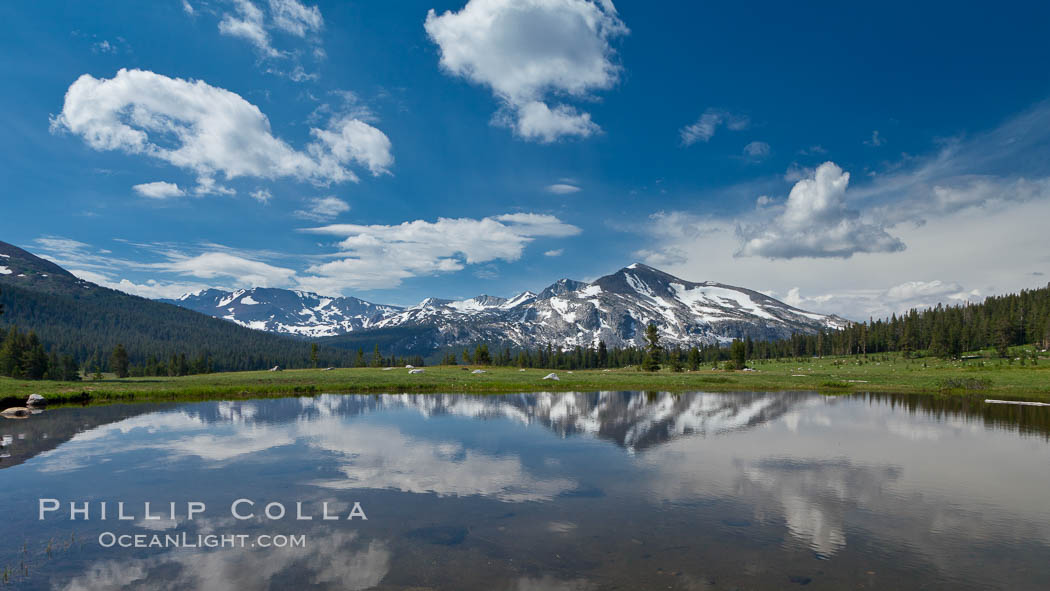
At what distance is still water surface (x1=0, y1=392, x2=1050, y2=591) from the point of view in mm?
13469

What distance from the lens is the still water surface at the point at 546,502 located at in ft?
44.2

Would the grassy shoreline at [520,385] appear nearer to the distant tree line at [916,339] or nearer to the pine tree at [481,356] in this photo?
the distant tree line at [916,339]

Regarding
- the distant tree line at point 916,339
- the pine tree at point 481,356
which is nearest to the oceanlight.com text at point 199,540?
the distant tree line at point 916,339

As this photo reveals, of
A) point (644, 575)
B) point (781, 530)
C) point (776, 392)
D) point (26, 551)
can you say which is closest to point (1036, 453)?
→ point (781, 530)

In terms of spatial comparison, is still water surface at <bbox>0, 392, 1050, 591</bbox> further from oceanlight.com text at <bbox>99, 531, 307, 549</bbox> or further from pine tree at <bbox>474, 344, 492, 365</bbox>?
pine tree at <bbox>474, 344, 492, 365</bbox>

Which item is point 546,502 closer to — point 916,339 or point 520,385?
point 520,385

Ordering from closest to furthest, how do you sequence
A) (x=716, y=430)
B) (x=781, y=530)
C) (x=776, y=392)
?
(x=781, y=530)
(x=716, y=430)
(x=776, y=392)

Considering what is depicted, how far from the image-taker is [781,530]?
16.7m

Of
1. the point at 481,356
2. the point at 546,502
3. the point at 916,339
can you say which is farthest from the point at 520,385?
the point at 916,339

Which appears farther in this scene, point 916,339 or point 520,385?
point 916,339

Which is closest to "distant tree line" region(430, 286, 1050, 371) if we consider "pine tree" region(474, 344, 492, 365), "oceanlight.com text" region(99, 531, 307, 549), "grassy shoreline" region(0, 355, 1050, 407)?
"pine tree" region(474, 344, 492, 365)

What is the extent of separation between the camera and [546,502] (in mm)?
19906

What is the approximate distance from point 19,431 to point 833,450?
192ft

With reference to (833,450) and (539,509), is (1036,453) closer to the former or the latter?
(833,450)
